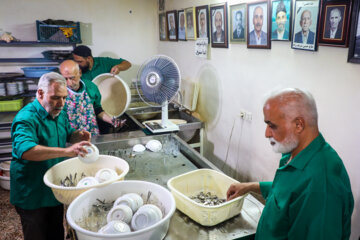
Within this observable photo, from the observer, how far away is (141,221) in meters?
1.27

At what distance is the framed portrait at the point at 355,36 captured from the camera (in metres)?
1.52

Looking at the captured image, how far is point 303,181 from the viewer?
3.41 ft

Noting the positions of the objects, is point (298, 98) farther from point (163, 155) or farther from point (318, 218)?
point (163, 155)

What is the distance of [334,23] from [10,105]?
375cm

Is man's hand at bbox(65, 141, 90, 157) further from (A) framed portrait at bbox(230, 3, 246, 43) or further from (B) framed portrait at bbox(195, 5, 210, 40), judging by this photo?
(B) framed portrait at bbox(195, 5, 210, 40)

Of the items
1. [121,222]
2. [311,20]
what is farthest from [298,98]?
[311,20]

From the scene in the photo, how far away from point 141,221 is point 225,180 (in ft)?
1.96

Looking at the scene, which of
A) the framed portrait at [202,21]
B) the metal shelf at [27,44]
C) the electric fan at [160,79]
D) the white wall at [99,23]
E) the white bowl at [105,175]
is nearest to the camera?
the white bowl at [105,175]

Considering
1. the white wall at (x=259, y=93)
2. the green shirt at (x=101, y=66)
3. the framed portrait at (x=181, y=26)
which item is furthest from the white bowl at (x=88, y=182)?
the framed portrait at (x=181, y=26)

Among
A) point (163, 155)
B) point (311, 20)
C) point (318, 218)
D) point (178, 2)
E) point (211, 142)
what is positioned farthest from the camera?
point (178, 2)

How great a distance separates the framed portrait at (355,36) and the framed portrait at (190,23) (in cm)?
198

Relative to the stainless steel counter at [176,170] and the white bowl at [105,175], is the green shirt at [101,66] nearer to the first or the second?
the stainless steel counter at [176,170]

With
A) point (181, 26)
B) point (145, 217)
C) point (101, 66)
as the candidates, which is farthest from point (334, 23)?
point (101, 66)

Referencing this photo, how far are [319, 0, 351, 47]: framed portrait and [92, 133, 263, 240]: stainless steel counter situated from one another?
103 centimetres
